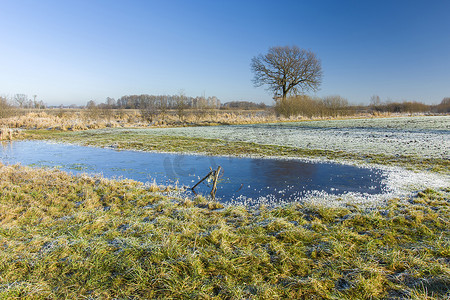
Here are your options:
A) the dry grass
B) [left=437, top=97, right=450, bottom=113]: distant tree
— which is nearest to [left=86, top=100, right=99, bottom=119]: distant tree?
the dry grass

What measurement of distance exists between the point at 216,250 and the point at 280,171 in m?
5.27

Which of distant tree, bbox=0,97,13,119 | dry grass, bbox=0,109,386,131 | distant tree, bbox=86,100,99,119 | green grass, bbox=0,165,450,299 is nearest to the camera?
green grass, bbox=0,165,450,299

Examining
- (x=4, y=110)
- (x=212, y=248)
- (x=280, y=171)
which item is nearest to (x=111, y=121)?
(x=4, y=110)

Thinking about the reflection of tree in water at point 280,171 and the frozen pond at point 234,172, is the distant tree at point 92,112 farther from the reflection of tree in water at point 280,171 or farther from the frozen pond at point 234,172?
the reflection of tree in water at point 280,171

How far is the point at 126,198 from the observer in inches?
214

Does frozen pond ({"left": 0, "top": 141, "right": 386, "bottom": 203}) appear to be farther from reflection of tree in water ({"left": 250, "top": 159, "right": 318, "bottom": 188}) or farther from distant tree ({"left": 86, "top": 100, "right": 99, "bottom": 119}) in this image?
distant tree ({"left": 86, "top": 100, "right": 99, "bottom": 119})

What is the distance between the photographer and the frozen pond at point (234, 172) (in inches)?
249

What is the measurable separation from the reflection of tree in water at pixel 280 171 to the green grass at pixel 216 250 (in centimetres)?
223

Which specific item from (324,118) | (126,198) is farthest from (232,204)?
(324,118)

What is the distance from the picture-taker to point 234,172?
819 centimetres

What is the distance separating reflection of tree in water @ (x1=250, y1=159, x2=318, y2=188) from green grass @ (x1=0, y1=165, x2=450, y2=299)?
2233mm

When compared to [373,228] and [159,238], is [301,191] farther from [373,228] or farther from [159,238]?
[159,238]

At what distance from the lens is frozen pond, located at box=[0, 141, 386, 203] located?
631 cm

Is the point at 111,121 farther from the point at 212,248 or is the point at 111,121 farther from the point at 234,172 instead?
the point at 212,248
